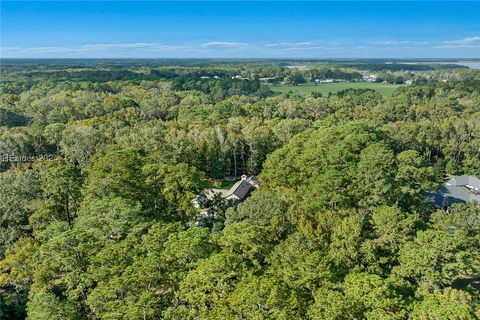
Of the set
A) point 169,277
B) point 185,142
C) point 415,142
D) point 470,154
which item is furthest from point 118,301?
point 470,154

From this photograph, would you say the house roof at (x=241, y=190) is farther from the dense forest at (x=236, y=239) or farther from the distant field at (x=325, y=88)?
the distant field at (x=325, y=88)

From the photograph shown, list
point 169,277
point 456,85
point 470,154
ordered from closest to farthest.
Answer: point 169,277, point 470,154, point 456,85

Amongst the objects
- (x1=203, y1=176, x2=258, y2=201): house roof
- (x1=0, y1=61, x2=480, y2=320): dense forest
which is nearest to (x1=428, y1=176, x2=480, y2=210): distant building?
(x1=0, y1=61, x2=480, y2=320): dense forest

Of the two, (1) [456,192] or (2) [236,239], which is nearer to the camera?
(2) [236,239]

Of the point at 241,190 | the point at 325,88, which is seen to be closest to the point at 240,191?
the point at 241,190

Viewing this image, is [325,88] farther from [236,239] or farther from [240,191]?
[236,239]

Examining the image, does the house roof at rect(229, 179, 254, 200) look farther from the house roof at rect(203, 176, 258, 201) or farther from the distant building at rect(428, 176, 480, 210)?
the distant building at rect(428, 176, 480, 210)

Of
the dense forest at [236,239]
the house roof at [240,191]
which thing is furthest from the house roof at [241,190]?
the dense forest at [236,239]

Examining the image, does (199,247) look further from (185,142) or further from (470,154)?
(470,154)
